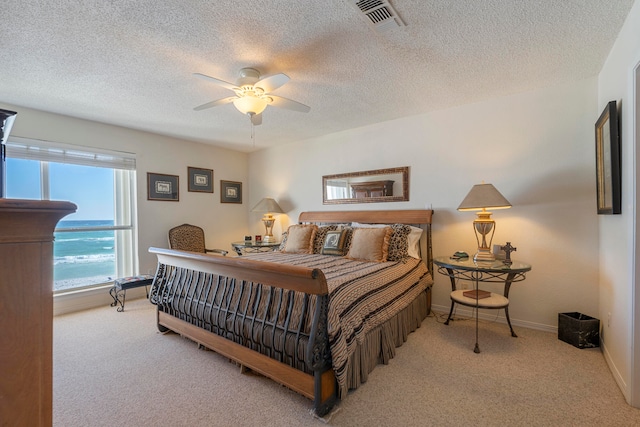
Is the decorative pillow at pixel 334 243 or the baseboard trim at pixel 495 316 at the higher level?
the decorative pillow at pixel 334 243

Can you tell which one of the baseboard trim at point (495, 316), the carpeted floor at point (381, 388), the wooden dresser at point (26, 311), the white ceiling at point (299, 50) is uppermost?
the white ceiling at point (299, 50)

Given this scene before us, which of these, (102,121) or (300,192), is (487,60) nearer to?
(300,192)

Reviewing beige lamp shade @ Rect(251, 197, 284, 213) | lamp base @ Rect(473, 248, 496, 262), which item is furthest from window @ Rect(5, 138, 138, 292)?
lamp base @ Rect(473, 248, 496, 262)

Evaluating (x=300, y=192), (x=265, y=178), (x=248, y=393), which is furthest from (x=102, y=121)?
(x=248, y=393)

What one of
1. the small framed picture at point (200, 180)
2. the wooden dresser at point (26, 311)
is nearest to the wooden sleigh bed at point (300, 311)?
the wooden dresser at point (26, 311)

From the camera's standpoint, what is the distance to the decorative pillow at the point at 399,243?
3213mm

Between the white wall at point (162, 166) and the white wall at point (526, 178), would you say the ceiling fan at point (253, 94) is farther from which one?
the white wall at point (162, 166)

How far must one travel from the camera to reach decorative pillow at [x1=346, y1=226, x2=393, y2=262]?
126 inches

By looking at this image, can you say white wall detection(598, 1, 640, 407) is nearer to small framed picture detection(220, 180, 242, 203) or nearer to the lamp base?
the lamp base

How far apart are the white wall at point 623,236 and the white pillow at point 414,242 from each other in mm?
1620

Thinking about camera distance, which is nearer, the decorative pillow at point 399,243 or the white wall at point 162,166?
the decorative pillow at point 399,243

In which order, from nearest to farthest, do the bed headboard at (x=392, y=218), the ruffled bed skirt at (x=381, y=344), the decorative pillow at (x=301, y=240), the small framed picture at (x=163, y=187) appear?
the ruffled bed skirt at (x=381, y=344) → the bed headboard at (x=392, y=218) → the decorative pillow at (x=301, y=240) → the small framed picture at (x=163, y=187)

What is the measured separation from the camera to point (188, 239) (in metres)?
4.74

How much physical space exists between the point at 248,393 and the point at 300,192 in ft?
11.2
